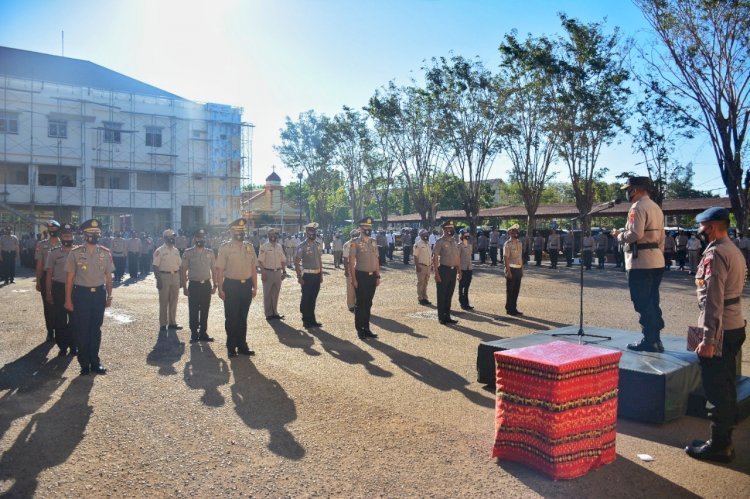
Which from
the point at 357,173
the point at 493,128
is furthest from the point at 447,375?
the point at 357,173

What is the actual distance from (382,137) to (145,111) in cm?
1715

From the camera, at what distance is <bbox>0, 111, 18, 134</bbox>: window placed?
3631cm

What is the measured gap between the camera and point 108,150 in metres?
39.1

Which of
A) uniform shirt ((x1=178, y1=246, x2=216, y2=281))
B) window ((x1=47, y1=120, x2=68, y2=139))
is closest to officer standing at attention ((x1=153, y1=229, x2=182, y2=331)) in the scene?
uniform shirt ((x1=178, y1=246, x2=216, y2=281))

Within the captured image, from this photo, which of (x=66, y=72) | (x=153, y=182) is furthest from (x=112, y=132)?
(x=66, y=72)

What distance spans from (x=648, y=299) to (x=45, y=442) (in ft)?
19.7

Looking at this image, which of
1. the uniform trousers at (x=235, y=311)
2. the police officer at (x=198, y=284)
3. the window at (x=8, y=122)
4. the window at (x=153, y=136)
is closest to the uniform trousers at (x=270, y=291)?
the police officer at (x=198, y=284)

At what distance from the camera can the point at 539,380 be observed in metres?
4.16

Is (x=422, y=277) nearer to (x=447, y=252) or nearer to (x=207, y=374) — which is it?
(x=447, y=252)

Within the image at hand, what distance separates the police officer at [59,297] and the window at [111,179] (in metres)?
34.0

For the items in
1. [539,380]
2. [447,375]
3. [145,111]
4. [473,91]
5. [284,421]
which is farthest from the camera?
[145,111]

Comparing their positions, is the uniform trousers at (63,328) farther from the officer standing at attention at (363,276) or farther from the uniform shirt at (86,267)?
the officer standing at attention at (363,276)

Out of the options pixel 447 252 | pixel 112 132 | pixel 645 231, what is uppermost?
pixel 112 132

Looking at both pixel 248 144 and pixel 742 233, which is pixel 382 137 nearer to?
pixel 248 144
